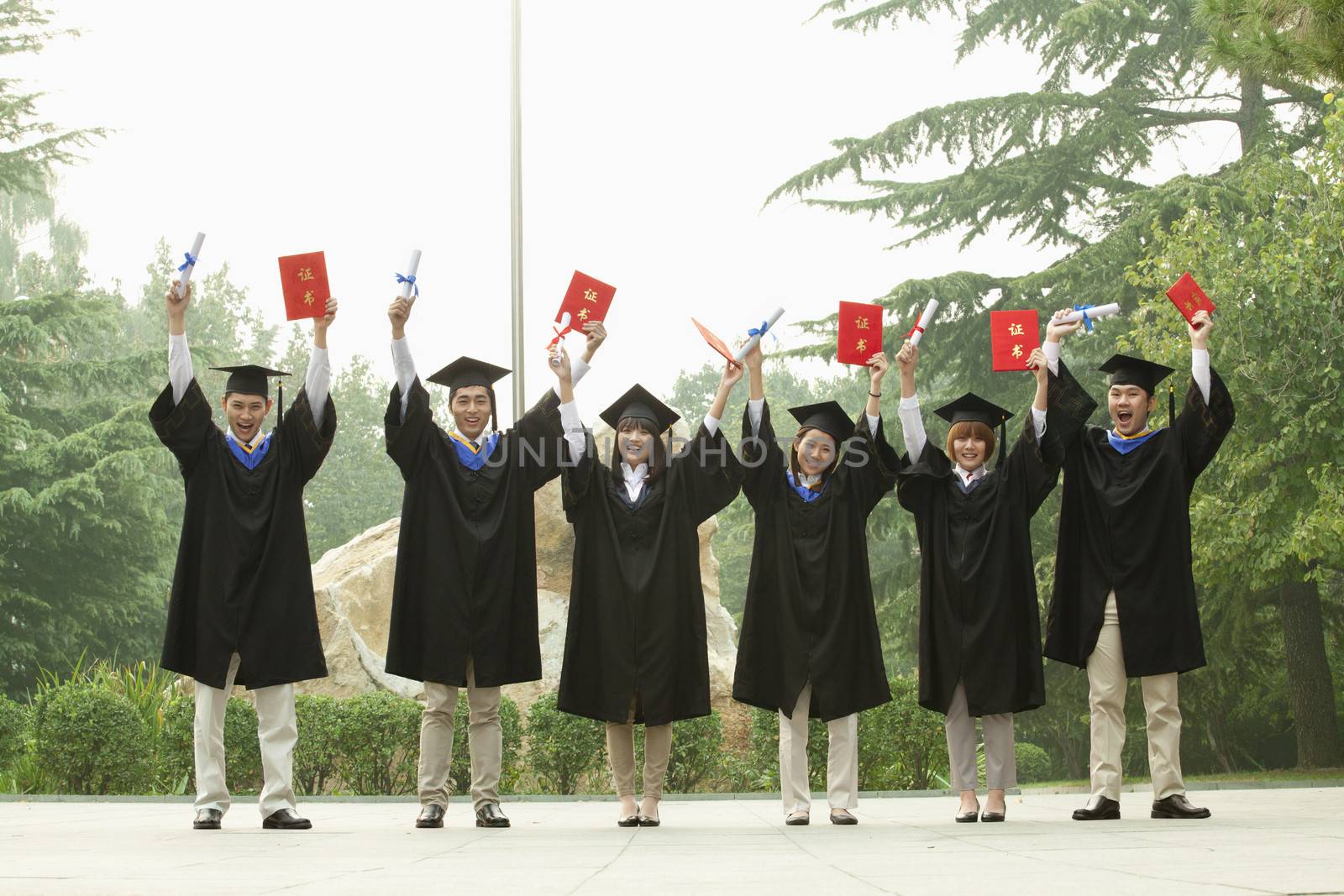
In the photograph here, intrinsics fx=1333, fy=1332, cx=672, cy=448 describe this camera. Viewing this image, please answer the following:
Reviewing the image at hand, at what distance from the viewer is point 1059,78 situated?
66.3ft

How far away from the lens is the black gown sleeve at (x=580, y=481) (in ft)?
20.7

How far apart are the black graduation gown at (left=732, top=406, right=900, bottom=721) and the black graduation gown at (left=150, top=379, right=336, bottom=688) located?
2.05m

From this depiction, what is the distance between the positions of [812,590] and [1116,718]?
1.50m

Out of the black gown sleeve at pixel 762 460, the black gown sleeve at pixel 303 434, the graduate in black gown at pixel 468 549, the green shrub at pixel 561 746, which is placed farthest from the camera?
the green shrub at pixel 561 746

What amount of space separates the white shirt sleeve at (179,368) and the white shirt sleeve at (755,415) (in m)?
2.56

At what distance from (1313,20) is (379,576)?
8243 mm

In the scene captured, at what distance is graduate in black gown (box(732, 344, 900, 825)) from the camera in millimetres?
6254

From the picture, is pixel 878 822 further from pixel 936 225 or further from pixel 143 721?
pixel 936 225

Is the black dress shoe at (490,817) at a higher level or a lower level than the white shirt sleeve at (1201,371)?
lower

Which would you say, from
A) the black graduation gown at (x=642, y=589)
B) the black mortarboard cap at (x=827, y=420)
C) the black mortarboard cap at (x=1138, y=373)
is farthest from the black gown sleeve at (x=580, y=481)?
the black mortarboard cap at (x=1138, y=373)

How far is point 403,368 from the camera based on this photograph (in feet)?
19.9

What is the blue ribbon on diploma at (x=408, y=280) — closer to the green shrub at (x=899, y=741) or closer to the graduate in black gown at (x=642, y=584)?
the graduate in black gown at (x=642, y=584)

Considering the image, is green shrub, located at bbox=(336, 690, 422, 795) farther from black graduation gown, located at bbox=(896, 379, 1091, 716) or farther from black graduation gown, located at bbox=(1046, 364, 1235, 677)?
black graduation gown, located at bbox=(1046, 364, 1235, 677)

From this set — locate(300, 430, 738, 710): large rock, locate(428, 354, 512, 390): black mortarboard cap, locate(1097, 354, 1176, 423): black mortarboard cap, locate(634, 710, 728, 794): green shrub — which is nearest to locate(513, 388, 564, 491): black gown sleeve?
locate(428, 354, 512, 390): black mortarboard cap
